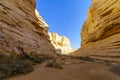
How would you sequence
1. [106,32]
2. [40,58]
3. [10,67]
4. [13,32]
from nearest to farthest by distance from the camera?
[10,67] < [40,58] < [13,32] < [106,32]

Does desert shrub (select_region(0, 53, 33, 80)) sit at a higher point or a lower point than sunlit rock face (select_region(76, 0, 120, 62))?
lower

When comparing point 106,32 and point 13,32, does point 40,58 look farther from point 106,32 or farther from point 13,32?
point 106,32

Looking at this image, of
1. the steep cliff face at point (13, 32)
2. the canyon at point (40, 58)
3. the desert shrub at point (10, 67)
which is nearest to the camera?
the desert shrub at point (10, 67)

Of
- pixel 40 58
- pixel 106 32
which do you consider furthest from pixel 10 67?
pixel 106 32

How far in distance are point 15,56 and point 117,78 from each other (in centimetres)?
484

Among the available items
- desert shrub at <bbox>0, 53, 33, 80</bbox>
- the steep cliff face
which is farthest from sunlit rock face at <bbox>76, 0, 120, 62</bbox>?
desert shrub at <bbox>0, 53, 33, 80</bbox>

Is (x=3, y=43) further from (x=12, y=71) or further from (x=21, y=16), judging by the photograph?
(x=21, y=16)

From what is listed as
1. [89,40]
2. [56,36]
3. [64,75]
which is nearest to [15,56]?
[64,75]

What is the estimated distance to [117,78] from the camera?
6586mm

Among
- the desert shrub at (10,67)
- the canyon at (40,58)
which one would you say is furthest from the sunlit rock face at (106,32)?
the desert shrub at (10,67)

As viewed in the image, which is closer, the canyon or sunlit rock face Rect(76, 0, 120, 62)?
the canyon

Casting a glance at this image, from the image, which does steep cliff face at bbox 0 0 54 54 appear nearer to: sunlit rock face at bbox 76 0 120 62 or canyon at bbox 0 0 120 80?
canyon at bbox 0 0 120 80

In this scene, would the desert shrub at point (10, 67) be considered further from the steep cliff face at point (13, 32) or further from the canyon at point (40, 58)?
the steep cliff face at point (13, 32)

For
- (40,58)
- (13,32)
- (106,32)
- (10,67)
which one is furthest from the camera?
(106,32)
